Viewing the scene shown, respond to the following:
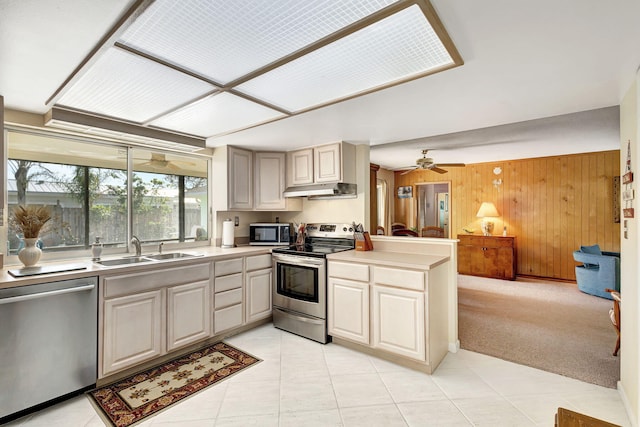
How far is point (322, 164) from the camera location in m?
3.58

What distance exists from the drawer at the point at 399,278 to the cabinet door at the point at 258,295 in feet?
4.52

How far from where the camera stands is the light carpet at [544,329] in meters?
2.52

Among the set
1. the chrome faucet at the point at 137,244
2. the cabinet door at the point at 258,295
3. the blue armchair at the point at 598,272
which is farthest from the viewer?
the blue armchair at the point at 598,272

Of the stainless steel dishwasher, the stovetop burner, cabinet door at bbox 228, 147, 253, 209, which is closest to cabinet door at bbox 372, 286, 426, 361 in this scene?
the stovetop burner

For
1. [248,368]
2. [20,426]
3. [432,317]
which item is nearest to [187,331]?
[248,368]

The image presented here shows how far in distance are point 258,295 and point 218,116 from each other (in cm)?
196

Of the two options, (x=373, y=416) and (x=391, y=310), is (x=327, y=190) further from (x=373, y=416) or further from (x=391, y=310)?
(x=373, y=416)

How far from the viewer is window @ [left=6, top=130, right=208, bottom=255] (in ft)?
8.07

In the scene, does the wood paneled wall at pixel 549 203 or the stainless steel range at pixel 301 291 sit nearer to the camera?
the stainless steel range at pixel 301 291

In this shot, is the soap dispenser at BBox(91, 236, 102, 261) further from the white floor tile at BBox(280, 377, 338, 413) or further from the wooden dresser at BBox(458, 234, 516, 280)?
the wooden dresser at BBox(458, 234, 516, 280)

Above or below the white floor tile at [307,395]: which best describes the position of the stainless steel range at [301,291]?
above

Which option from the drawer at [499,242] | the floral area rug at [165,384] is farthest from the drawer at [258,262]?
the drawer at [499,242]

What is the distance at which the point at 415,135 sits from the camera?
323 centimetres

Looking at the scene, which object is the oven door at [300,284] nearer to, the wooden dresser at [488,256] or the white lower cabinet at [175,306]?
the white lower cabinet at [175,306]
